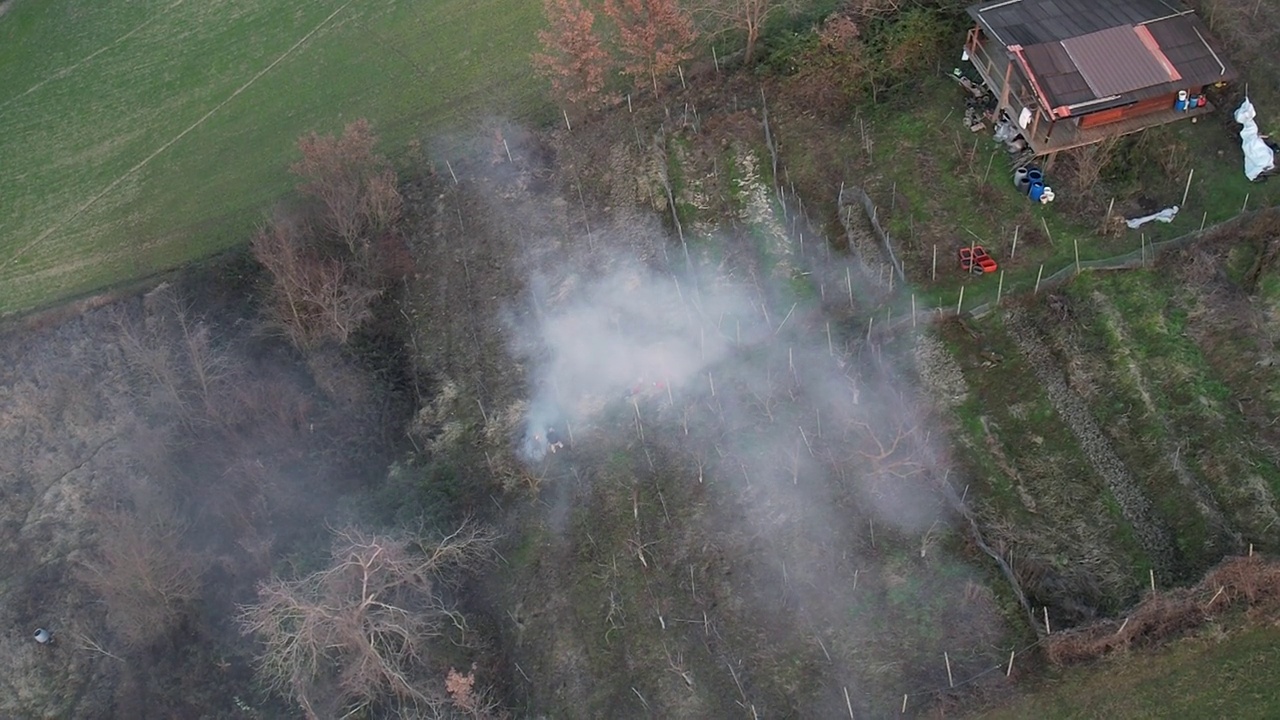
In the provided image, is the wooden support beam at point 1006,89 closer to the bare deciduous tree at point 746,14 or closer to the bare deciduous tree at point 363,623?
the bare deciduous tree at point 746,14

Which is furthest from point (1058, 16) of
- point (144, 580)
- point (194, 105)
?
point (194, 105)

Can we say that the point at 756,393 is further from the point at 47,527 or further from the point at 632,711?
the point at 47,527

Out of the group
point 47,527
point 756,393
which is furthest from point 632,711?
point 47,527

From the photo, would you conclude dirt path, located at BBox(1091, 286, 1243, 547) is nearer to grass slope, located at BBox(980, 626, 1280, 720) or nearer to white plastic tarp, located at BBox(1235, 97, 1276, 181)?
grass slope, located at BBox(980, 626, 1280, 720)

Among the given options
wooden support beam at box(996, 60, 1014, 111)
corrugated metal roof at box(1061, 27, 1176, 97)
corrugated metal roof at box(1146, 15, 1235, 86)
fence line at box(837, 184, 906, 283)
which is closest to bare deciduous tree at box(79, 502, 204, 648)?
fence line at box(837, 184, 906, 283)

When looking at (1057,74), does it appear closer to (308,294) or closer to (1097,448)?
(1097,448)

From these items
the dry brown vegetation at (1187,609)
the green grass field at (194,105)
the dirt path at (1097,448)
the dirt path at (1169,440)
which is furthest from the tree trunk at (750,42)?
the dry brown vegetation at (1187,609)
